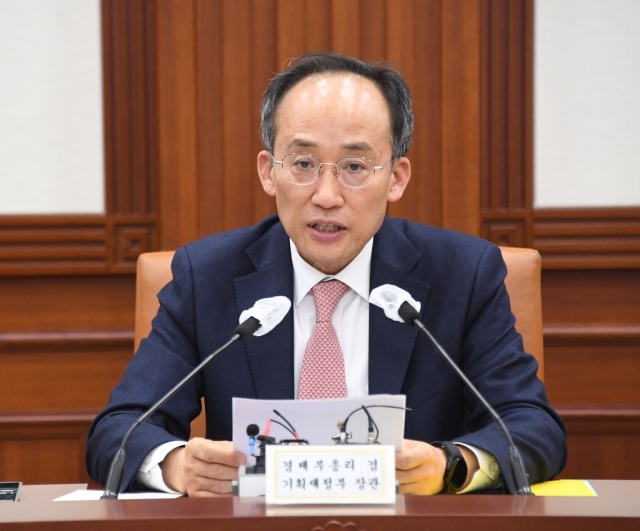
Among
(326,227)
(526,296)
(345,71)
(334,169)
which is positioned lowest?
(526,296)

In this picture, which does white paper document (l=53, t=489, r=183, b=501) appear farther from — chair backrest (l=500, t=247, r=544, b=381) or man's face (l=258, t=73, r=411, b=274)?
chair backrest (l=500, t=247, r=544, b=381)

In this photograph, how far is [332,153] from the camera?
6.05 ft

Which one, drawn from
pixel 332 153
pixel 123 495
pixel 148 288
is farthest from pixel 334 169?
pixel 123 495

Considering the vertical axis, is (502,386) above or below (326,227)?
below


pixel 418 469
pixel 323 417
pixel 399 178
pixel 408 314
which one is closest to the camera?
pixel 323 417

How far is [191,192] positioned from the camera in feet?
9.18

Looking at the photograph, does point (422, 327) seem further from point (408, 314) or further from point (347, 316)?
point (347, 316)

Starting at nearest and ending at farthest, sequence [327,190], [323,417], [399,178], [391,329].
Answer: [323,417] < [327,190] < [391,329] < [399,178]

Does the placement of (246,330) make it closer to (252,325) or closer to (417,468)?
(252,325)

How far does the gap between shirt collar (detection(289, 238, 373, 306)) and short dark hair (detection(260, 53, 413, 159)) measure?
262 mm

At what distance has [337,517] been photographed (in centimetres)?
108

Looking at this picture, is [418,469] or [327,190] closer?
[418,469]

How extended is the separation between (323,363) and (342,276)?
0.71 ft

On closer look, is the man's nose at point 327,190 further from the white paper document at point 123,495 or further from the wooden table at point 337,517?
the wooden table at point 337,517
